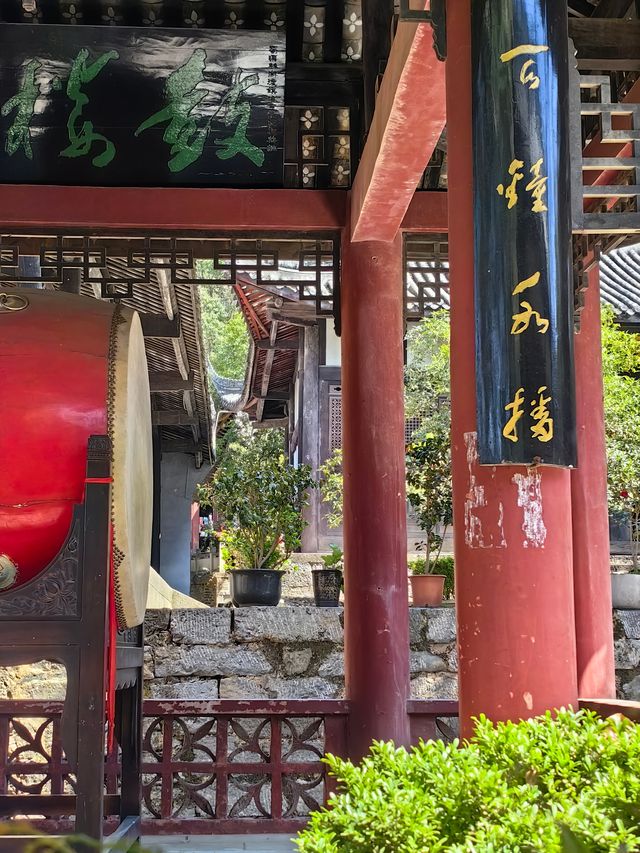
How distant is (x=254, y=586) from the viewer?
286 inches

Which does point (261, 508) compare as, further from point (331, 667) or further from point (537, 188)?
point (537, 188)

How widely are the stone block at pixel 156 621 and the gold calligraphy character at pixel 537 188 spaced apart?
4554 mm

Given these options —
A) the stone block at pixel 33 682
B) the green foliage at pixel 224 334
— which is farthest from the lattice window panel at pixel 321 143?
the green foliage at pixel 224 334

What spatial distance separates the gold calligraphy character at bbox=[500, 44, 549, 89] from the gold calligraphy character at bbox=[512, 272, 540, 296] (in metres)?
0.51

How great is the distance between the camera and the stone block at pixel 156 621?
21.1 ft

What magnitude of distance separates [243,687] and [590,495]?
9.84 feet

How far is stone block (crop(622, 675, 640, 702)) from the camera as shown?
6.65m

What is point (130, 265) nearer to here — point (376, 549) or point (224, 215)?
point (224, 215)

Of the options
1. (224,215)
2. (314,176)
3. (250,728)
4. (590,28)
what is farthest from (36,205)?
(250,728)

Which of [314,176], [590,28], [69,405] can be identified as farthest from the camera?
[314,176]

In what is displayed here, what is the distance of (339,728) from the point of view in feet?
16.0

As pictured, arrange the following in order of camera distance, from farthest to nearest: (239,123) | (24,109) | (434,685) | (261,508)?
(261,508) < (434,685) < (239,123) < (24,109)

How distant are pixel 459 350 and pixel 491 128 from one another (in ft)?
1.93

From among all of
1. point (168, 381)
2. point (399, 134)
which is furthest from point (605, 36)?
point (168, 381)
